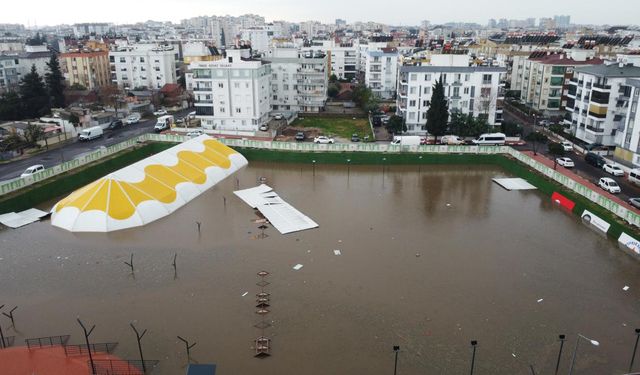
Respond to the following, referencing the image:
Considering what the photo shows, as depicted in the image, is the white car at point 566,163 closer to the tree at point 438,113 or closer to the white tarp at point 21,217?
the tree at point 438,113

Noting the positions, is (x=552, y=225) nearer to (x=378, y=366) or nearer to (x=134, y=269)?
(x=378, y=366)

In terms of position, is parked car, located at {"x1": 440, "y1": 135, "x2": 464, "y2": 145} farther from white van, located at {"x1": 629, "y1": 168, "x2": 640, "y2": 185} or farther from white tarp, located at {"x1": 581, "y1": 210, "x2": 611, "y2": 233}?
white tarp, located at {"x1": 581, "y1": 210, "x2": 611, "y2": 233}

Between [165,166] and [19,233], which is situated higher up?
[165,166]

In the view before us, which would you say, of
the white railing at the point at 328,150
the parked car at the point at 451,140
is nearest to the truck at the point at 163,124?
the white railing at the point at 328,150

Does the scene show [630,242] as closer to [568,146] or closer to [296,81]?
[568,146]

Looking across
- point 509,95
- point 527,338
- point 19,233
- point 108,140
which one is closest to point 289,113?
point 108,140

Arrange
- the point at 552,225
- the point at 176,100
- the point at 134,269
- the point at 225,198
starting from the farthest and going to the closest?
the point at 176,100 < the point at 225,198 < the point at 552,225 < the point at 134,269
